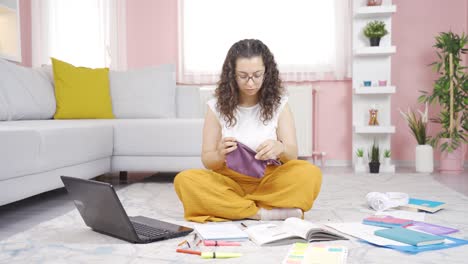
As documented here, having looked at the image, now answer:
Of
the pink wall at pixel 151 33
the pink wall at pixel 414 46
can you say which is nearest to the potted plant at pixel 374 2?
the pink wall at pixel 414 46

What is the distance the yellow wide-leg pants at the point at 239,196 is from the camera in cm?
211

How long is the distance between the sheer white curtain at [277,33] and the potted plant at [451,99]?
828 mm

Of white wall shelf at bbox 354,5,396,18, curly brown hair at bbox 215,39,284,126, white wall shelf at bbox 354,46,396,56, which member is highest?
white wall shelf at bbox 354,5,396,18

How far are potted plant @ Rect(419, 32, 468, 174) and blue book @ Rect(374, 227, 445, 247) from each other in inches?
102

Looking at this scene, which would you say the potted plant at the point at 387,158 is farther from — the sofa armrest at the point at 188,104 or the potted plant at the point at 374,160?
the sofa armrest at the point at 188,104

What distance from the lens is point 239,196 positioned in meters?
2.20

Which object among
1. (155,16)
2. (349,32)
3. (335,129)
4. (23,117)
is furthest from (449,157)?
(23,117)

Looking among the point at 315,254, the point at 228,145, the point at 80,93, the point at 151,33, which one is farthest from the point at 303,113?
the point at 315,254

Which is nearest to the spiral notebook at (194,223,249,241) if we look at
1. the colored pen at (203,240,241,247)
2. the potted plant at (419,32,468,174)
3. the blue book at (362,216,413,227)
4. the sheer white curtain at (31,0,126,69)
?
the colored pen at (203,240,241,247)

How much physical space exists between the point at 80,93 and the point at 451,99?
3019 millimetres

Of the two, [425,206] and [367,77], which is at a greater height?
[367,77]

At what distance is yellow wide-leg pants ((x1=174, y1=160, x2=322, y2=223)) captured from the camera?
2111mm

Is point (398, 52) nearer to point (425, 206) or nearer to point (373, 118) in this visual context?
point (373, 118)

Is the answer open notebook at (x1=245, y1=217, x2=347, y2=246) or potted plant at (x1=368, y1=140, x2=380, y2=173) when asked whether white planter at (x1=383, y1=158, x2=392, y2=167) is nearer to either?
potted plant at (x1=368, y1=140, x2=380, y2=173)
